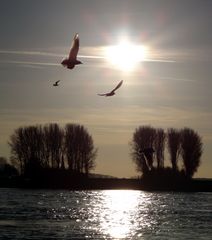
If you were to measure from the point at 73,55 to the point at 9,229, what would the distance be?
2036 centimetres

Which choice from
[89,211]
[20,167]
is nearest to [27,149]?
[20,167]

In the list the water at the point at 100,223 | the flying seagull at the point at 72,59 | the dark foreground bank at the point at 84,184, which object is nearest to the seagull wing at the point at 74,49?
the flying seagull at the point at 72,59

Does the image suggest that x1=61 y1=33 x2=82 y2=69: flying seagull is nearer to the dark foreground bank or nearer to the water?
the water

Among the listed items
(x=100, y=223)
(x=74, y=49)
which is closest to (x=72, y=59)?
(x=74, y=49)

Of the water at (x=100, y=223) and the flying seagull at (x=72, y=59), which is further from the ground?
the flying seagull at (x=72, y=59)

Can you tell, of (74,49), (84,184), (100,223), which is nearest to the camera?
(74,49)

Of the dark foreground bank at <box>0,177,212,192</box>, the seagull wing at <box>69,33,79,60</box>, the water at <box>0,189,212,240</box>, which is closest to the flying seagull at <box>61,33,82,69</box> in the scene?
the seagull wing at <box>69,33,79,60</box>

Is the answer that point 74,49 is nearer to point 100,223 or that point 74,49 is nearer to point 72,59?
point 72,59

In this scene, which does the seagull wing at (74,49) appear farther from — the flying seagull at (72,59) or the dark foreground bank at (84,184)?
the dark foreground bank at (84,184)

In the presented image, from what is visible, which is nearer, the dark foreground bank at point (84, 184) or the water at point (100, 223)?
the water at point (100, 223)

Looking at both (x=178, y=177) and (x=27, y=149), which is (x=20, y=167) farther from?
(x=178, y=177)

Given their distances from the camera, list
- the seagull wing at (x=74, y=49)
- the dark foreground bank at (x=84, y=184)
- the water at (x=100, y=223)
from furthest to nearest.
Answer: the dark foreground bank at (x=84, y=184) → the water at (x=100, y=223) → the seagull wing at (x=74, y=49)

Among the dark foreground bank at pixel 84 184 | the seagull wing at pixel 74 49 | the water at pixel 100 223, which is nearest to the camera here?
the seagull wing at pixel 74 49

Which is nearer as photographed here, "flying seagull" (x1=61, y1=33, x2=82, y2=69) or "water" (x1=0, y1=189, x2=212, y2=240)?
"flying seagull" (x1=61, y1=33, x2=82, y2=69)
